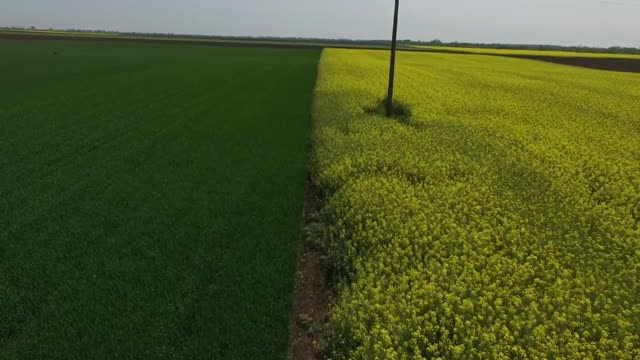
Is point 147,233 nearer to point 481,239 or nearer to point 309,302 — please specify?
point 309,302

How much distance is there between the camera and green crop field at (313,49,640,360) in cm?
600

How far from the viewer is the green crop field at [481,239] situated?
19.7ft

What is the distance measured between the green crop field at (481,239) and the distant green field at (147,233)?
1.28 m

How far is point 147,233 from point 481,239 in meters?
6.64

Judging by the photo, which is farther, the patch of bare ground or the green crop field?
the patch of bare ground

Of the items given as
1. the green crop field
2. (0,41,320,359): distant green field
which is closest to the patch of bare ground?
(0,41,320,359): distant green field

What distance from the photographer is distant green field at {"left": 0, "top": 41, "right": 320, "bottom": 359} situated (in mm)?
6566

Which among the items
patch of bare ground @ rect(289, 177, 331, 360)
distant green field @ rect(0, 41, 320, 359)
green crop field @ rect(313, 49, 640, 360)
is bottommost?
patch of bare ground @ rect(289, 177, 331, 360)

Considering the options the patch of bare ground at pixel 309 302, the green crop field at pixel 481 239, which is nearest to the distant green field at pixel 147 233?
the patch of bare ground at pixel 309 302

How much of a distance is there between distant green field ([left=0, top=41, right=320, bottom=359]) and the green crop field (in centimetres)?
128

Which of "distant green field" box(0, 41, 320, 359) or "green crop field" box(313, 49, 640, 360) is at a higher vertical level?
"green crop field" box(313, 49, 640, 360)

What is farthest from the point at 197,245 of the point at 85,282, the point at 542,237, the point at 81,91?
the point at 81,91

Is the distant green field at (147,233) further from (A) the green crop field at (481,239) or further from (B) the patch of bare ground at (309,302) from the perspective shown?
(A) the green crop field at (481,239)

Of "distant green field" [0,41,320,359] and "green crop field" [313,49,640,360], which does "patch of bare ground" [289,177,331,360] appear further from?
"green crop field" [313,49,640,360]
